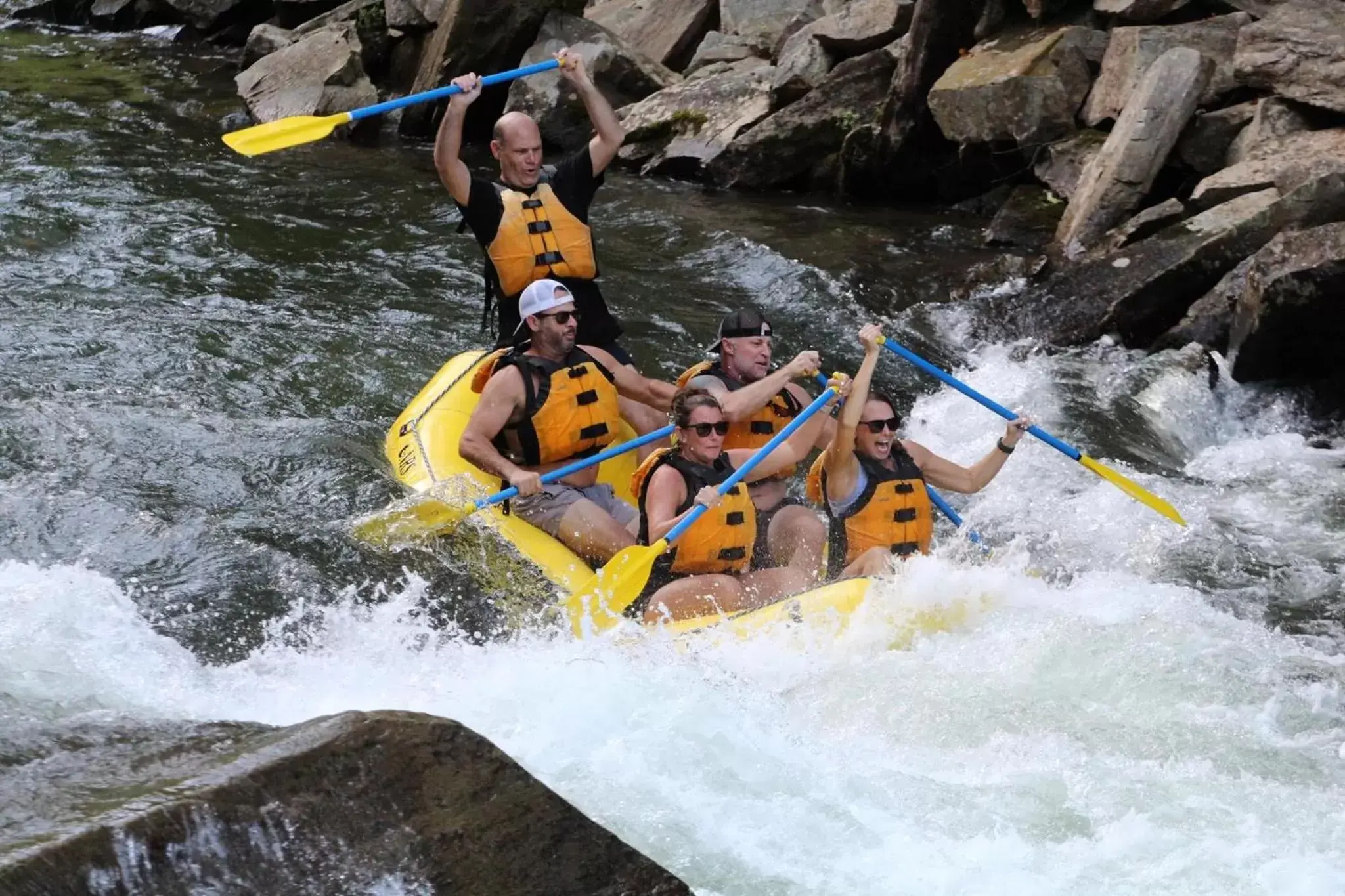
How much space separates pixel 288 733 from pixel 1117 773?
2.14 meters

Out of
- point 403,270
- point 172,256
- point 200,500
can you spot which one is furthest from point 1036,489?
point 172,256

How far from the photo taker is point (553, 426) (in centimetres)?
535

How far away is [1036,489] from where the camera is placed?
6676mm

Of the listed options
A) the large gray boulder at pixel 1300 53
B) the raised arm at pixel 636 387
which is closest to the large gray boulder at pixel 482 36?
the large gray boulder at pixel 1300 53

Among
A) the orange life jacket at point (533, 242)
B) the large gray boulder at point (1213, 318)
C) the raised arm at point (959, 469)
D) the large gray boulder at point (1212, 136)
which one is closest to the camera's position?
the raised arm at point (959, 469)

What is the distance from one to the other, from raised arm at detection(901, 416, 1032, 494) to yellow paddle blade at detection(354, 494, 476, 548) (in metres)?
1.57

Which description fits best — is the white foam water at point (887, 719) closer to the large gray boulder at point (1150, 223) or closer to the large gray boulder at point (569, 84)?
the large gray boulder at point (1150, 223)

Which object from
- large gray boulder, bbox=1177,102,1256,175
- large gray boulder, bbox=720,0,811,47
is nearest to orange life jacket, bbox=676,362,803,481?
large gray boulder, bbox=1177,102,1256,175

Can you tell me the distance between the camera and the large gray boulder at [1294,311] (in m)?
6.79

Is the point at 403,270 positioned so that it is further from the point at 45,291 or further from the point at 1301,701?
the point at 1301,701

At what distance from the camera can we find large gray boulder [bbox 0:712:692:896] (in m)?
2.72

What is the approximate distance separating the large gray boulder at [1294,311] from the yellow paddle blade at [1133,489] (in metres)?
1.57

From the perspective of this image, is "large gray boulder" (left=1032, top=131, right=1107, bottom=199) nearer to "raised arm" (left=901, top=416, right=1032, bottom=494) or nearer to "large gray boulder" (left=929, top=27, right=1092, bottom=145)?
"large gray boulder" (left=929, top=27, right=1092, bottom=145)

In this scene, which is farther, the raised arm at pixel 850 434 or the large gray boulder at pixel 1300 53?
the large gray boulder at pixel 1300 53
